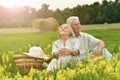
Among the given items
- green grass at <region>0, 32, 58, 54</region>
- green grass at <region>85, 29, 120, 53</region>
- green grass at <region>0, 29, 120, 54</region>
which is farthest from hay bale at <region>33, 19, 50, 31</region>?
green grass at <region>0, 32, 58, 54</region>

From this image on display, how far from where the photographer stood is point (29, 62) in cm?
1085

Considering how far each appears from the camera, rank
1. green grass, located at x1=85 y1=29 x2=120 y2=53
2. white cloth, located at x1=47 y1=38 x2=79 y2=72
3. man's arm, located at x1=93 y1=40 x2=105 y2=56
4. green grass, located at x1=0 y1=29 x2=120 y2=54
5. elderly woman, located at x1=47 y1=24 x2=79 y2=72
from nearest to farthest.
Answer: white cloth, located at x1=47 y1=38 x2=79 y2=72
elderly woman, located at x1=47 y1=24 x2=79 y2=72
man's arm, located at x1=93 y1=40 x2=105 y2=56
green grass, located at x1=0 y1=29 x2=120 y2=54
green grass, located at x1=85 y1=29 x2=120 y2=53

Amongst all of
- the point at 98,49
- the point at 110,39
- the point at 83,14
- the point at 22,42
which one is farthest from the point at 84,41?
the point at 83,14

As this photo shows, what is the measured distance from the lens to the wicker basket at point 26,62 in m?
10.8

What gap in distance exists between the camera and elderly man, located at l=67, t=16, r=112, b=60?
1075 centimetres

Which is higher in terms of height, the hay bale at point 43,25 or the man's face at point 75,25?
the man's face at point 75,25

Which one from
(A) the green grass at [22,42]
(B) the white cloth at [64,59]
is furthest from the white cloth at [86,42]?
(A) the green grass at [22,42]

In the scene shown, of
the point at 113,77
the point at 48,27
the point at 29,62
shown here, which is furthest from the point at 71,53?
the point at 48,27

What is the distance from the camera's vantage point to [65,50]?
10156 mm

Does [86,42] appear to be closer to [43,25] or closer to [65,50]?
[65,50]

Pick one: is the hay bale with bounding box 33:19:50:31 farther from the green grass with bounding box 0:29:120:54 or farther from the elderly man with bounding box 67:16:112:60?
the elderly man with bounding box 67:16:112:60

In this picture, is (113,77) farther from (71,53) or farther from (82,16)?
(82,16)

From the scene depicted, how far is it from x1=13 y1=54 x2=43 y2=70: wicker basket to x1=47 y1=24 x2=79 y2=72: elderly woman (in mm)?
513

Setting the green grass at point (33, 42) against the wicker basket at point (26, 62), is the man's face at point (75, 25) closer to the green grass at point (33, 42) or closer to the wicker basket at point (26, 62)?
the wicker basket at point (26, 62)
